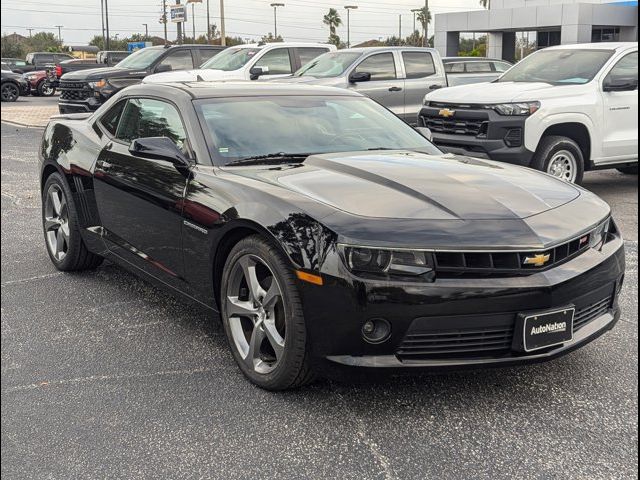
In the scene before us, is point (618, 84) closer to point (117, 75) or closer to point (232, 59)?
point (232, 59)

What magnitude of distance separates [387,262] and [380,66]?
10.9 m

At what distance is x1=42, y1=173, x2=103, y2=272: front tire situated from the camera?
5391 millimetres

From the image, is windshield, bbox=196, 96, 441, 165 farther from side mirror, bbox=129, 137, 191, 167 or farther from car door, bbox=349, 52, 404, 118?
car door, bbox=349, 52, 404, 118

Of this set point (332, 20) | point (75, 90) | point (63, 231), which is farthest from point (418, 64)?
point (332, 20)

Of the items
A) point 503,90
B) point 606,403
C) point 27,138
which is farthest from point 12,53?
point 606,403

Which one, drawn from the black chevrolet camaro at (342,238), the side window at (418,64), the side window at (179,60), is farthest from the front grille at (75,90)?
the black chevrolet camaro at (342,238)

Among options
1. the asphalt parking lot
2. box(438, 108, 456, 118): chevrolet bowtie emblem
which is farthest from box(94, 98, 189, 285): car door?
box(438, 108, 456, 118): chevrolet bowtie emblem

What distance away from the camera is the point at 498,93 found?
8.67 metres

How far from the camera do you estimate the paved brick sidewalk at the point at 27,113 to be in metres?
19.1

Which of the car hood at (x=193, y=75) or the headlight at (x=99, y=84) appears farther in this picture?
the headlight at (x=99, y=84)

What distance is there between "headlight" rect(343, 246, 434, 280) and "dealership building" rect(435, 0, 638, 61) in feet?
117

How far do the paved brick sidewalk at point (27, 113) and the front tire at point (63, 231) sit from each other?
43.7 ft

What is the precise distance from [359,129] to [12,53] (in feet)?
285

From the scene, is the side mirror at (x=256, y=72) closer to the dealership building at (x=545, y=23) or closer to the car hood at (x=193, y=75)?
the car hood at (x=193, y=75)
